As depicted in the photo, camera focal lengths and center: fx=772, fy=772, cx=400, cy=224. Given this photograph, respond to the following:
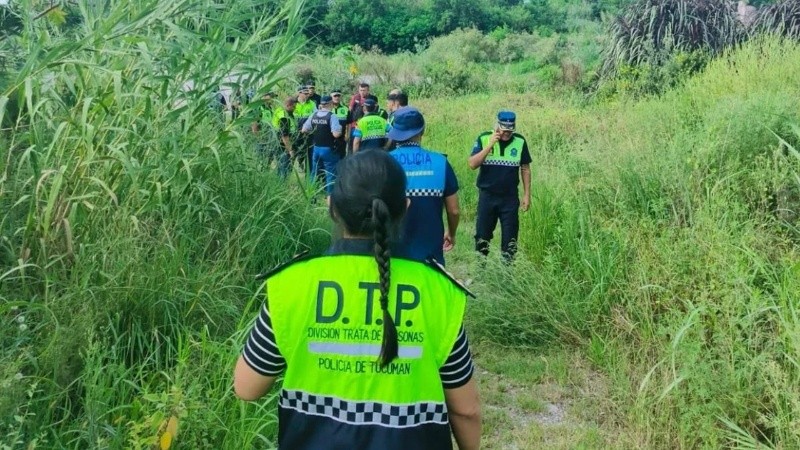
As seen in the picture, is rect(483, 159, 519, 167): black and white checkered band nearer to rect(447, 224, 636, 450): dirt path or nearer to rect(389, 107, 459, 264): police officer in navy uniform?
rect(389, 107, 459, 264): police officer in navy uniform

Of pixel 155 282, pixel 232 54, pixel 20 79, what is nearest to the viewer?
pixel 20 79

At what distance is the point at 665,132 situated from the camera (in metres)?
7.02

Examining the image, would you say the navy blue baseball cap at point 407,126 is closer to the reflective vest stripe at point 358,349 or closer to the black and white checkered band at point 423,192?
the black and white checkered band at point 423,192

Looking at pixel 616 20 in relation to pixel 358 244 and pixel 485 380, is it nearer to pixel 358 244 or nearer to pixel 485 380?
pixel 485 380

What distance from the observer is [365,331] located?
77.8 inches

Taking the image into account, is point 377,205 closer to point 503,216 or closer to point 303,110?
point 503,216

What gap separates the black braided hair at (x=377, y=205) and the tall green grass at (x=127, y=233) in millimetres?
1367

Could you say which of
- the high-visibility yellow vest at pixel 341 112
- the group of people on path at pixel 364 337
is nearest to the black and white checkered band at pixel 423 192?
the group of people on path at pixel 364 337

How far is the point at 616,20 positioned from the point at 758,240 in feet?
40.1

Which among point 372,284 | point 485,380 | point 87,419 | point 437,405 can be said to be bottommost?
point 485,380

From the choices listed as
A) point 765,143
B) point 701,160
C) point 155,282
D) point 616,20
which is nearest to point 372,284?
point 155,282

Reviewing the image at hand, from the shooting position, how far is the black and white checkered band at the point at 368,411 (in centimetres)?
201

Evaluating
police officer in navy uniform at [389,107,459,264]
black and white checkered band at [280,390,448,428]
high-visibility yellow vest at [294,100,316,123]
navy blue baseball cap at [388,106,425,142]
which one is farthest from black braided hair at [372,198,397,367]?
high-visibility yellow vest at [294,100,316,123]

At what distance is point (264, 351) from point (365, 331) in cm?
28
